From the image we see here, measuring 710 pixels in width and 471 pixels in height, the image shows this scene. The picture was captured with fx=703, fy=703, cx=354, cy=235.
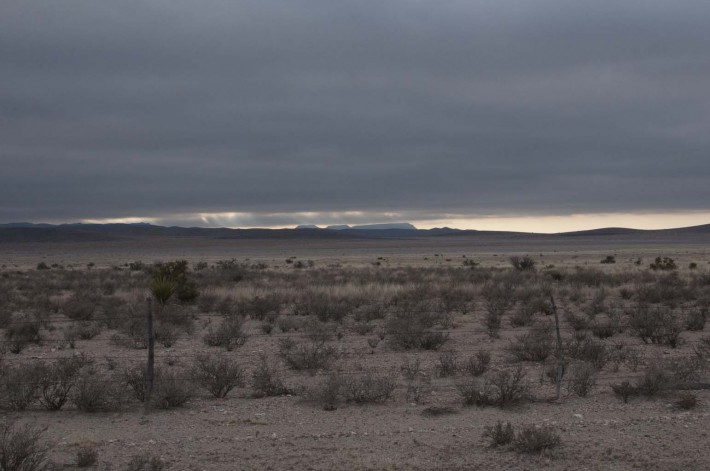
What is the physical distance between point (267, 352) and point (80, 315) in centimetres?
936

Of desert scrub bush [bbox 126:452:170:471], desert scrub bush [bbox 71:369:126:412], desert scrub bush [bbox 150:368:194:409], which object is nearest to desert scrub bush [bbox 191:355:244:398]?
desert scrub bush [bbox 150:368:194:409]

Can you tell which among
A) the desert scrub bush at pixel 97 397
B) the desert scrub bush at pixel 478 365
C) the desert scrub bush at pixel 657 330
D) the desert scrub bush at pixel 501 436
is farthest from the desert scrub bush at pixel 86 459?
the desert scrub bush at pixel 657 330

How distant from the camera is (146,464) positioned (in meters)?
8.07

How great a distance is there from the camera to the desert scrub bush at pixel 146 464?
25.7 feet

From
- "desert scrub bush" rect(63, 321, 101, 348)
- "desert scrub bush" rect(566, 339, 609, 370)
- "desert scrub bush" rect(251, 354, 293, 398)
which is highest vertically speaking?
"desert scrub bush" rect(566, 339, 609, 370)

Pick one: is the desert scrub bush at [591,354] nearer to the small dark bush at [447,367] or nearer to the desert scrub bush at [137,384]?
the small dark bush at [447,367]

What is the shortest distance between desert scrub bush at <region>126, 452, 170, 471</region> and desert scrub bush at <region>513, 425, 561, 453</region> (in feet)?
13.8

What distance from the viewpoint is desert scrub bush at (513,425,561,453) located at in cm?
849

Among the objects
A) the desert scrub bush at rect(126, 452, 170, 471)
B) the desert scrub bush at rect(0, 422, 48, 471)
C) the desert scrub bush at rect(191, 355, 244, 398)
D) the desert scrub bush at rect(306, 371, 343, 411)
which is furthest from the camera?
the desert scrub bush at rect(191, 355, 244, 398)

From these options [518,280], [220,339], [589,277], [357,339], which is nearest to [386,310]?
[357,339]

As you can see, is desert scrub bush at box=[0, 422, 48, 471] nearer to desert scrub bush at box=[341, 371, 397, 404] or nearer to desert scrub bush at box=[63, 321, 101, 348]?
desert scrub bush at box=[341, 371, 397, 404]

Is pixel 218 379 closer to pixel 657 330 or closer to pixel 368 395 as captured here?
pixel 368 395

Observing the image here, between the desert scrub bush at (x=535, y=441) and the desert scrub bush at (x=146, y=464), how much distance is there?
4214mm

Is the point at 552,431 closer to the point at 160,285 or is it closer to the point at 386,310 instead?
the point at 386,310
